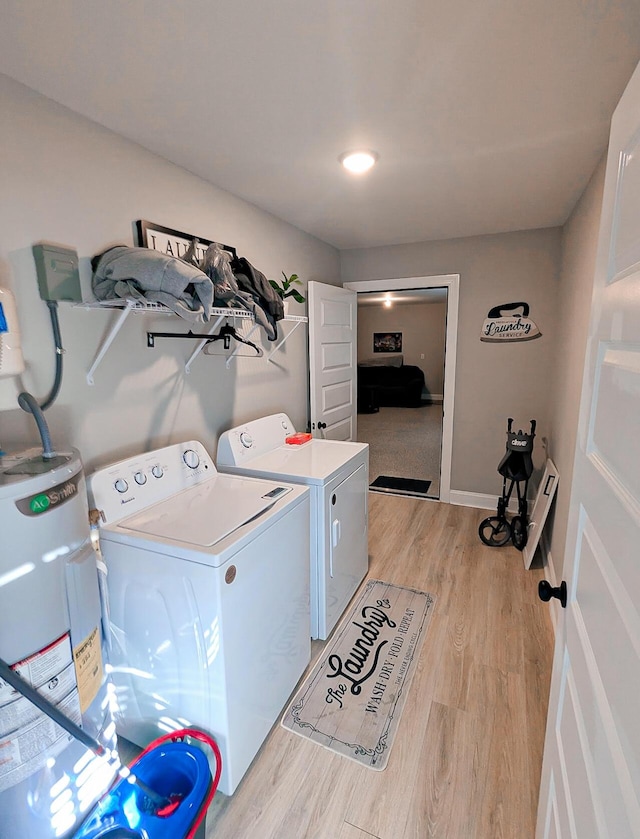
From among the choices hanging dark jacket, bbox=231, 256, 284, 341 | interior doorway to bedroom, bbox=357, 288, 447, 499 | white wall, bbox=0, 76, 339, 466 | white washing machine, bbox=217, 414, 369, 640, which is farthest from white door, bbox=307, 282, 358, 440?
interior doorway to bedroom, bbox=357, 288, 447, 499

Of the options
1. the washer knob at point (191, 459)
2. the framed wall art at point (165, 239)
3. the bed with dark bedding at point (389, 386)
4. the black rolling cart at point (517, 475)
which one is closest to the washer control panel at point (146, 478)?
the washer knob at point (191, 459)

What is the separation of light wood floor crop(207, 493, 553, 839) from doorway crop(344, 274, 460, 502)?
5.70 ft

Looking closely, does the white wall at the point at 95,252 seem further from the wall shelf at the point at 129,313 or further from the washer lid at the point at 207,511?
the washer lid at the point at 207,511

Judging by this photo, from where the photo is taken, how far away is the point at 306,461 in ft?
7.16

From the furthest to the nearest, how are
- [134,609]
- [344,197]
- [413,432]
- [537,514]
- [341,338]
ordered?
[413,432] < [341,338] < [537,514] < [344,197] < [134,609]

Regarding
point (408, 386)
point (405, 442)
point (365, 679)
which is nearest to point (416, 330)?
point (408, 386)

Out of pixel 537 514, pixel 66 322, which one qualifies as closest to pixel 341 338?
pixel 537 514

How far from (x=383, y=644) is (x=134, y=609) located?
1280 mm

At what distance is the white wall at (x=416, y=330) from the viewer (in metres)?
8.68

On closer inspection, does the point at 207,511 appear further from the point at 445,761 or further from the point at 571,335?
the point at 571,335

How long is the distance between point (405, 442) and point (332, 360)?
2.76 metres

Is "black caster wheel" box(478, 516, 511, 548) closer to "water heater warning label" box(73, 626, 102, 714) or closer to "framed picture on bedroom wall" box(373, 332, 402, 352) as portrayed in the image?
"water heater warning label" box(73, 626, 102, 714)

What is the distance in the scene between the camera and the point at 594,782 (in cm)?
70

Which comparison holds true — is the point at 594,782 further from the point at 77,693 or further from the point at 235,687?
the point at 77,693
